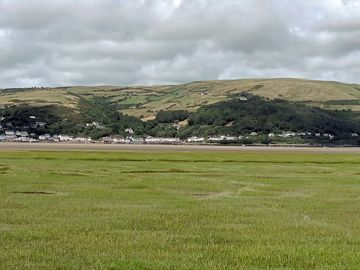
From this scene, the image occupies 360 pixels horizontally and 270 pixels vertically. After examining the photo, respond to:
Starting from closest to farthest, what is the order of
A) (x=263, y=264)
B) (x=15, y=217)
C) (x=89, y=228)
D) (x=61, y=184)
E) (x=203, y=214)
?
(x=263, y=264) → (x=89, y=228) → (x=15, y=217) → (x=203, y=214) → (x=61, y=184)

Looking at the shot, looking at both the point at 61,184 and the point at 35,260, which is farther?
the point at 61,184

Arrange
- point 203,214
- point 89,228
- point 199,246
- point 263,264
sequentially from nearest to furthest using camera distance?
point 263,264 < point 199,246 < point 89,228 < point 203,214

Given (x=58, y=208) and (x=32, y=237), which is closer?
(x=32, y=237)

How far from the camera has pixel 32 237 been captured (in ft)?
61.4

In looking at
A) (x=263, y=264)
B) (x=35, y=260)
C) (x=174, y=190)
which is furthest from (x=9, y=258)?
(x=174, y=190)

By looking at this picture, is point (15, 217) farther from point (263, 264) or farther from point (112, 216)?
point (263, 264)

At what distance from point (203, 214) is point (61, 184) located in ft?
55.3

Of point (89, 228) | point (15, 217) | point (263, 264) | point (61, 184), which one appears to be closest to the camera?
point (263, 264)

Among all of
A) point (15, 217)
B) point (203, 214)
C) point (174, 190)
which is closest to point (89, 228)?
point (15, 217)

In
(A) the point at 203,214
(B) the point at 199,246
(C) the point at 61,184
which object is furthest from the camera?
(C) the point at 61,184

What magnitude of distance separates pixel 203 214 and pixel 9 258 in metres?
11.2

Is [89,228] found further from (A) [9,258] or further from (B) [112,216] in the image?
(A) [9,258]

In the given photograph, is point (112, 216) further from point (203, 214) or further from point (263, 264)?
point (263, 264)

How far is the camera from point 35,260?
1534 cm
